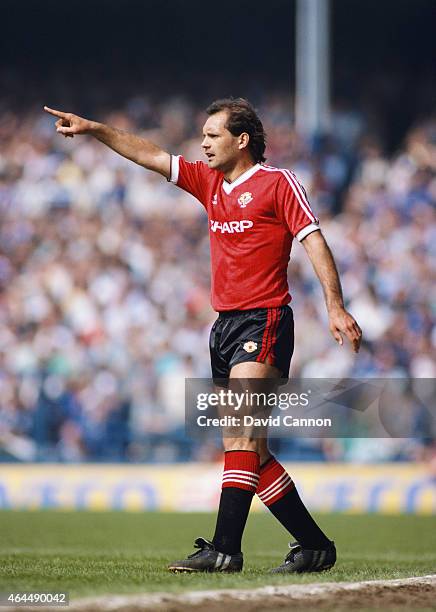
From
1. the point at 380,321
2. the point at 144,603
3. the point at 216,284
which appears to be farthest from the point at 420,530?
the point at 144,603

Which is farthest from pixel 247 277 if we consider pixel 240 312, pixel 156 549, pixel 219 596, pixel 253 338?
pixel 156 549

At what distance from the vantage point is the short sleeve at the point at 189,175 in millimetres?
6512

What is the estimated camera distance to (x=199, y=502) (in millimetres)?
15891

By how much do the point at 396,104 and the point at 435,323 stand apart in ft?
32.0

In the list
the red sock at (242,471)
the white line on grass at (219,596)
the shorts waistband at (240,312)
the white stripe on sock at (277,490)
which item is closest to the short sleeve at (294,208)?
the shorts waistband at (240,312)

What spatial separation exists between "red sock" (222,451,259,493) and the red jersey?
777mm

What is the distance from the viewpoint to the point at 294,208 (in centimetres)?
606

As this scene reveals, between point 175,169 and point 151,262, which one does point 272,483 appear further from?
point 151,262

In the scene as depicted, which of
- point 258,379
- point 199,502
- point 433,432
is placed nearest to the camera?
point 258,379

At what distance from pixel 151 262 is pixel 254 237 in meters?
12.9

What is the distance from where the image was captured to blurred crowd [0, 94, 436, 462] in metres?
15.9

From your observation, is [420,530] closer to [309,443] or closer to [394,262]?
[309,443]

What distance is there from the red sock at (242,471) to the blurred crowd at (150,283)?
9.25 meters

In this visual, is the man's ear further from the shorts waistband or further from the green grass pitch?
the green grass pitch
